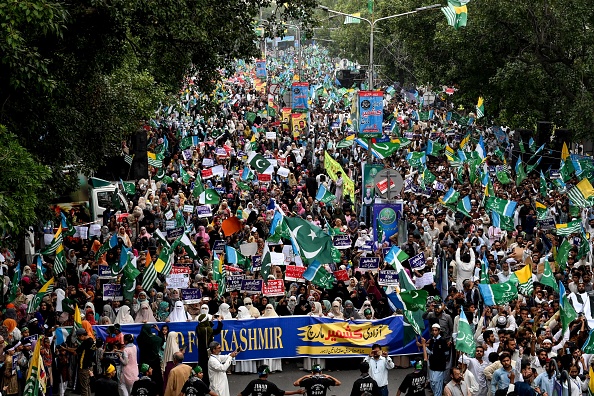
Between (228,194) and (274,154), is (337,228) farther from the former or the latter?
(274,154)

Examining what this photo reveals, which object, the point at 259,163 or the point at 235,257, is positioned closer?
the point at 235,257

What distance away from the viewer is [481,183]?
29.1m

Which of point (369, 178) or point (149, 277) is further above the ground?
point (369, 178)

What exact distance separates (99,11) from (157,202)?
1191 cm

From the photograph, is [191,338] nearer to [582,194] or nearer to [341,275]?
[341,275]

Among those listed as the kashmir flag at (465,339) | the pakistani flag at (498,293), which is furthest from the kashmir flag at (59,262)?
the kashmir flag at (465,339)

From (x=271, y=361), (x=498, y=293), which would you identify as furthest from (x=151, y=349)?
(x=498, y=293)

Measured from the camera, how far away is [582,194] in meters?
23.9

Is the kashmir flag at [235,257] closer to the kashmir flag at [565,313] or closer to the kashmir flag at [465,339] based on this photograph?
the kashmir flag at [465,339]

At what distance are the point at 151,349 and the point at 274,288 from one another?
284cm

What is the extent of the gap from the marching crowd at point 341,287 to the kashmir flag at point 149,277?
10 cm

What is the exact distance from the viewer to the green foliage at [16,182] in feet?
49.5

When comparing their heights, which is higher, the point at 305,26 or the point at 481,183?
the point at 305,26

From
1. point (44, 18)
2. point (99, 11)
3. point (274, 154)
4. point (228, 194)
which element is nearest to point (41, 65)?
point (44, 18)
